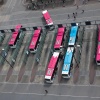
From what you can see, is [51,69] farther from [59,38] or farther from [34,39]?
[34,39]

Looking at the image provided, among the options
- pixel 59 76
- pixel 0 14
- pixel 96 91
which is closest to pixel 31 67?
pixel 59 76

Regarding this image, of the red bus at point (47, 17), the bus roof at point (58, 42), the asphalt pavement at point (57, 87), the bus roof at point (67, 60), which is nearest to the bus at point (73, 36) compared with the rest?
the bus roof at point (67, 60)

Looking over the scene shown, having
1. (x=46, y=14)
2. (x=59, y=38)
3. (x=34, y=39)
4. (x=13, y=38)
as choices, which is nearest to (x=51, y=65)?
(x=59, y=38)

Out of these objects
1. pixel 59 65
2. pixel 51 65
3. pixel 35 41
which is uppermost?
pixel 35 41

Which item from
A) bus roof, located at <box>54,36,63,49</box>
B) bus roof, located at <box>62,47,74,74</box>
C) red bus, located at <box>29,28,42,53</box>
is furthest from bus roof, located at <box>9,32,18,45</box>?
bus roof, located at <box>62,47,74,74</box>

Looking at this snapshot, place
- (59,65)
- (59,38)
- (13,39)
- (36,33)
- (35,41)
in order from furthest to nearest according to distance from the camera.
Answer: (13,39) < (36,33) < (35,41) < (59,38) < (59,65)

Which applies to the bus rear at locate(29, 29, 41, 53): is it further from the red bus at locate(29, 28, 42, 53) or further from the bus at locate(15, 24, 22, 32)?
the bus at locate(15, 24, 22, 32)

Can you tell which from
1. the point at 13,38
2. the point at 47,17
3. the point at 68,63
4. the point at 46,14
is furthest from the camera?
the point at 46,14
